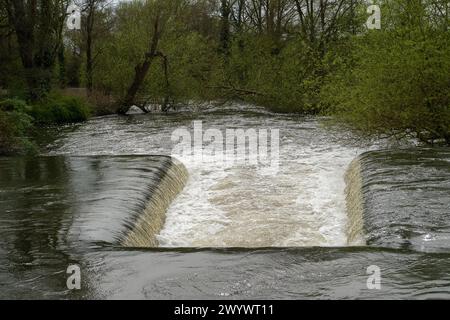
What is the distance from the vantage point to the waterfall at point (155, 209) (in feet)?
31.0

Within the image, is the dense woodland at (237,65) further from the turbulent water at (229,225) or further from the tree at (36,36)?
the turbulent water at (229,225)

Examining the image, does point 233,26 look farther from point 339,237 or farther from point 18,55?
point 339,237

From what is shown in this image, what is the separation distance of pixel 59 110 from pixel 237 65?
414 inches

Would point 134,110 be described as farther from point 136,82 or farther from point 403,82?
point 403,82

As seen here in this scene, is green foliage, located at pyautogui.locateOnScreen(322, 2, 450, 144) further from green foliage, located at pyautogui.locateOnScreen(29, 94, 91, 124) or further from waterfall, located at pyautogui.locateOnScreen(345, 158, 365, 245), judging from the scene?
green foliage, located at pyautogui.locateOnScreen(29, 94, 91, 124)

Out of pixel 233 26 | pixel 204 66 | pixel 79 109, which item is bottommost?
pixel 79 109

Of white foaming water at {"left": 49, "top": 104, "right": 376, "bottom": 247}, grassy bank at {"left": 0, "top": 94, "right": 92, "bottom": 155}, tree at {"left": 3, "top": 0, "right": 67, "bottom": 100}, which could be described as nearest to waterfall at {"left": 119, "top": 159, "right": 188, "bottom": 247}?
white foaming water at {"left": 49, "top": 104, "right": 376, "bottom": 247}

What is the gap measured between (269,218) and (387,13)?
7757 millimetres

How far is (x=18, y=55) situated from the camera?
1041 inches

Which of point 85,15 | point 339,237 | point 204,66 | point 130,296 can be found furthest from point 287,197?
point 85,15

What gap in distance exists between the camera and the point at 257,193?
520 inches

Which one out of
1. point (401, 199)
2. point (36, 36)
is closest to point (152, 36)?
point (36, 36)

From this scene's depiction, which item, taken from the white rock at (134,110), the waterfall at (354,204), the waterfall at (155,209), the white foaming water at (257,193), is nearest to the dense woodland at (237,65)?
the white rock at (134,110)

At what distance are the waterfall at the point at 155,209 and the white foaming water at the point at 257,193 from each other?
185 mm
